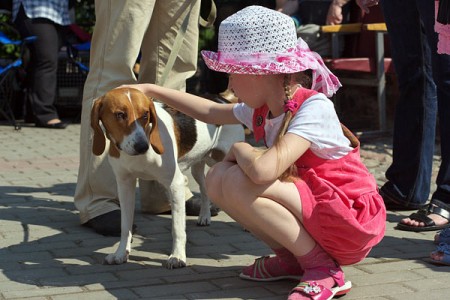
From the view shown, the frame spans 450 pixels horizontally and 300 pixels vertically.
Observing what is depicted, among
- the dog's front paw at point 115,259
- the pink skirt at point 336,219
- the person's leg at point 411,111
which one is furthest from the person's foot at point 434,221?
the dog's front paw at point 115,259

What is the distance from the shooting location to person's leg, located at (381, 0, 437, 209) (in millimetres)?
5297

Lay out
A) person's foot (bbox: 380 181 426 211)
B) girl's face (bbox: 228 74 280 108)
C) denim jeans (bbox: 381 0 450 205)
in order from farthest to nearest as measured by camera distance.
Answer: person's foot (bbox: 380 181 426 211)
denim jeans (bbox: 381 0 450 205)
girl's face (bbox: 228 74 280 108)

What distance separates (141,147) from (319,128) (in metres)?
0.90

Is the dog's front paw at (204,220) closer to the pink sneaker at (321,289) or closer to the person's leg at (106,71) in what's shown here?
the person's leg at (106,71)

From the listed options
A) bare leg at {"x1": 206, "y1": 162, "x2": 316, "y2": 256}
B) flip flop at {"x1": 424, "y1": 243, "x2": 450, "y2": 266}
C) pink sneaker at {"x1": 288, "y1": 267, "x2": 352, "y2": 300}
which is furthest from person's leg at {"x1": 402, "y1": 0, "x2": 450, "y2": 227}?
bare leg at {"x1": 206, "y1": 162, "x2": 316, "y2": 256}

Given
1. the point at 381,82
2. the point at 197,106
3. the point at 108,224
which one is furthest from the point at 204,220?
the point at 381,82

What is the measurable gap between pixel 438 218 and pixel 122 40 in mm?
1991

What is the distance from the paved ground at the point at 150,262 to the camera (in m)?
3.87

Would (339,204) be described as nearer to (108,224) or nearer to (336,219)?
(336,219)

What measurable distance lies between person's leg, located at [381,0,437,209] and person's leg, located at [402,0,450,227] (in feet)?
1.50

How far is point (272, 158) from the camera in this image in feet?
11.6

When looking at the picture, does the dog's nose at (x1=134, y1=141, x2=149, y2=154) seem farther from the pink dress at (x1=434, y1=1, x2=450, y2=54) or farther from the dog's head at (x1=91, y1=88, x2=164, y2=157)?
the pink dress at (x1=434, y1=1, x2=450, y2=54)

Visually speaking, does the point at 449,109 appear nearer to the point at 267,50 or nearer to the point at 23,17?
the point at 267,50

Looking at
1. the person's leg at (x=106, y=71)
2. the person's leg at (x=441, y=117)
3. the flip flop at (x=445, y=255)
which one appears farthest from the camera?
the person's leg at (x=106, y=71)
